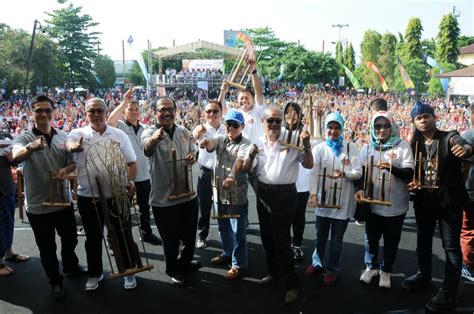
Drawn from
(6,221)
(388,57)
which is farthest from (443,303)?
(388,57)

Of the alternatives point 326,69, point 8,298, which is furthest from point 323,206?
point 326,69

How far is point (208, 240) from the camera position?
5426mm

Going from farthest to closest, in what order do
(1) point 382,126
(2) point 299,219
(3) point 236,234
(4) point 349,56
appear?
(4) point 349,56
(2) point 299,219
(3) point 236,234
(1) point 382,126

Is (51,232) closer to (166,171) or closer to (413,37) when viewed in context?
(166,171)

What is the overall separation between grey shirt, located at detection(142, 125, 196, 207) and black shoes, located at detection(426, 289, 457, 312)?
251cm

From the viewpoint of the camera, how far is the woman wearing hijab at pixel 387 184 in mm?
3771

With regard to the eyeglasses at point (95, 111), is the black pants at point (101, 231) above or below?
below

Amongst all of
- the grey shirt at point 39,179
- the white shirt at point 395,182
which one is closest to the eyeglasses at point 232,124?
the white shirt at point 395,182

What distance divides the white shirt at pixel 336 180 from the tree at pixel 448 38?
43494mm

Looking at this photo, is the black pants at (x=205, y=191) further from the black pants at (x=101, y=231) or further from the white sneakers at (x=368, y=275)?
the white sneakers at (x=368, y=275)

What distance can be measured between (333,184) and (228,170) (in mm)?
1116

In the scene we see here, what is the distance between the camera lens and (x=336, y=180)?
407 centimetres

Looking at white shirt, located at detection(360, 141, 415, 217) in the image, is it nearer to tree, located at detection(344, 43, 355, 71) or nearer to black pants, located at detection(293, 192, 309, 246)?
black pants, located at detection(293, 192, 309, 246)

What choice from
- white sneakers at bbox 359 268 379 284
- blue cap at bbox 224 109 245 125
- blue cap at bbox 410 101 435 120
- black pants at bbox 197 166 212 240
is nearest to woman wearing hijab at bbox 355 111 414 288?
white sneakers at bbox 359 268 379 284
